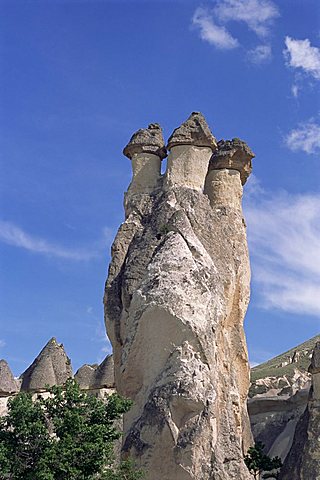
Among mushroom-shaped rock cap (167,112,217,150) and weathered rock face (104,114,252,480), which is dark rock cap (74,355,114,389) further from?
mushroom-shaped rock cap (167,112,217,150)

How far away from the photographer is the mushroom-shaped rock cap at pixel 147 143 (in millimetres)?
23453

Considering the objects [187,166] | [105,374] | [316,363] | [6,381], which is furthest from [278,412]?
[187,166]

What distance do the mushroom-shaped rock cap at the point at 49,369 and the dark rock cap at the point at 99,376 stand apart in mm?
1301

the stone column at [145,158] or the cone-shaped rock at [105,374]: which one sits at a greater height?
the stone column at [145,158]

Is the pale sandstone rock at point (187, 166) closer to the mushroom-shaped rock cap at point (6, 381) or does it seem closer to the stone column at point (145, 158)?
the stone column at point (145, 158)

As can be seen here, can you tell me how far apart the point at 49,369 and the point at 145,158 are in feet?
22.7

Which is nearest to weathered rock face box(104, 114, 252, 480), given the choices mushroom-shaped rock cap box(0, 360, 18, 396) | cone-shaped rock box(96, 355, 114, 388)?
mushroom-shaped rock cap box(0, 360, 18, 396)

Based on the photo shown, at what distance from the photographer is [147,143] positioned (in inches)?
923

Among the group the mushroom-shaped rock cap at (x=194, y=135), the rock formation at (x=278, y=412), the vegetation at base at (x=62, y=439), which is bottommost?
the vegetation at base at (x=62, y=439)

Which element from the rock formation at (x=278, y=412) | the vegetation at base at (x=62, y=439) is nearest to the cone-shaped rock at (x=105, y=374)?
the rock formation at (x=278, y=412)

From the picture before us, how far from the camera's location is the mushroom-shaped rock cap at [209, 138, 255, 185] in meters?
23.5

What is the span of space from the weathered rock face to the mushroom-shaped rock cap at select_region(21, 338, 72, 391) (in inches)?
149

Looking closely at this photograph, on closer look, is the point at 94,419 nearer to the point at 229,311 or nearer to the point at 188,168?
the point at 229,311

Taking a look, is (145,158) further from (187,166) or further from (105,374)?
(105,374)
